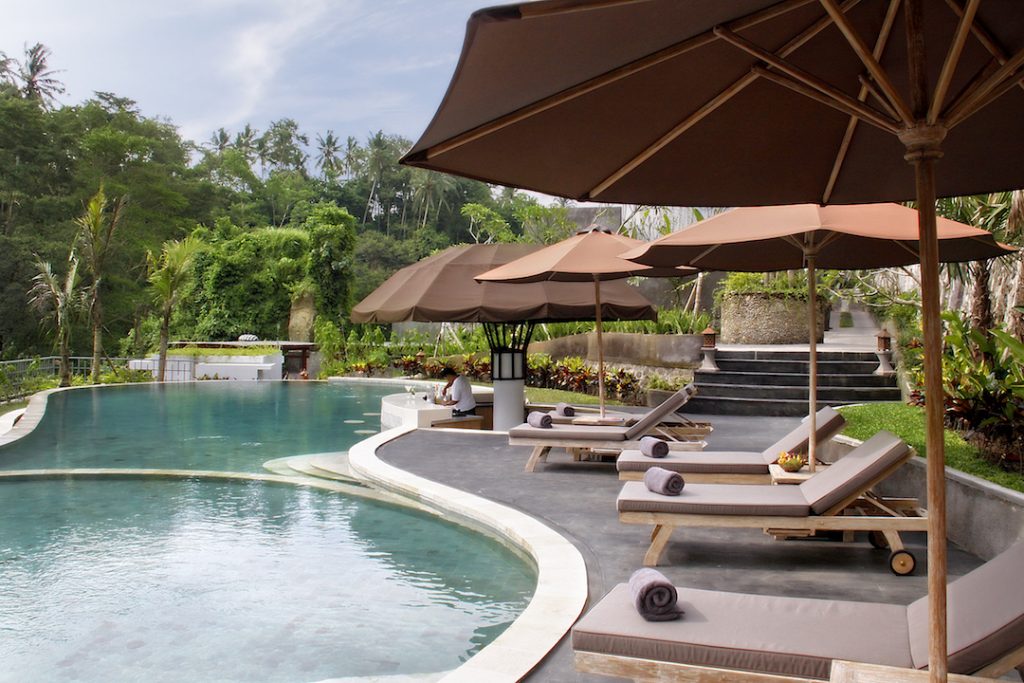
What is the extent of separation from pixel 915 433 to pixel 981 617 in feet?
16.8

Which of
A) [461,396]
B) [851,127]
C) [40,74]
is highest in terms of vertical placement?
[40,74]

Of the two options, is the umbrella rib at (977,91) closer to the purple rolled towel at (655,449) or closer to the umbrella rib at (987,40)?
the umbrella rib at (987,40)

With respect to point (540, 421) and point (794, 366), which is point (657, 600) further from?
point (794, 366)

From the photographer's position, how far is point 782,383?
1298 cm

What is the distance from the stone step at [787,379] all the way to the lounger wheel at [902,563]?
8559 mm

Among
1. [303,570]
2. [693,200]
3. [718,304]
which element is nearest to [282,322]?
[718,304]

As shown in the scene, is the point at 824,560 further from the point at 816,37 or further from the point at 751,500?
the point at 816,37

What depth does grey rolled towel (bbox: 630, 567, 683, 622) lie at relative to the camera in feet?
9.46

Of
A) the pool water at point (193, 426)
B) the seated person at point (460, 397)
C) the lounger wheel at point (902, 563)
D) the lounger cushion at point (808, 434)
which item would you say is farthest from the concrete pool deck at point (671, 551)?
the pool water at point (193, 426)

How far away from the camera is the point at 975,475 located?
5.15m

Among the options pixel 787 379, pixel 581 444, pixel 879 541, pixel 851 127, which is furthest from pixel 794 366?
pixel 851 127

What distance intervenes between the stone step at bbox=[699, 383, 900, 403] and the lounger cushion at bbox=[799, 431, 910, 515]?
7829 millimetres

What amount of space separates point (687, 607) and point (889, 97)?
199cm

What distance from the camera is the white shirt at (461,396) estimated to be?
10859mm
